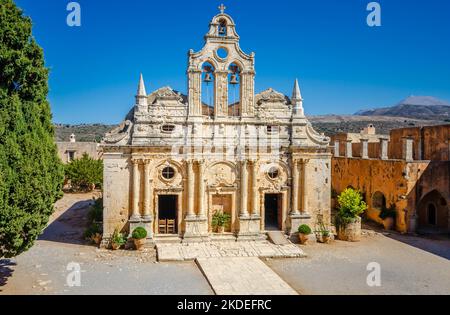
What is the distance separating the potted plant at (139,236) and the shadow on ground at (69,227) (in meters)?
3.33

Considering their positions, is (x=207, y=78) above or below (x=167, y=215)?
above

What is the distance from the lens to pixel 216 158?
71.3ft

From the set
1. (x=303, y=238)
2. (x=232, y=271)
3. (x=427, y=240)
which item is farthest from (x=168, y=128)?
(x=427, y=240)

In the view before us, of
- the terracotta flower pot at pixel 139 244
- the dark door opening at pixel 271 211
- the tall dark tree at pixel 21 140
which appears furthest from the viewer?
the dark door opening at pixel 271 211

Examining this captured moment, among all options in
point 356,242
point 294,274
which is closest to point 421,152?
point 356,242

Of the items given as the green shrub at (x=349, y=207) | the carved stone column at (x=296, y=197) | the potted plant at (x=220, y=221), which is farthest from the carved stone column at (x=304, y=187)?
the potted plant at (x=220, y=221)

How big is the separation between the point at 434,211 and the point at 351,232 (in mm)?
7902

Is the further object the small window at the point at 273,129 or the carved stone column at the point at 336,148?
the carved stone column at the point at 336,148

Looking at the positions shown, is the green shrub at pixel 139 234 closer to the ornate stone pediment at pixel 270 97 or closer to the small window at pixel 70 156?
the ornate stone pediment at pixel 270 97

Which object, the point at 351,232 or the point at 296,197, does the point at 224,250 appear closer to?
the point at 296,197

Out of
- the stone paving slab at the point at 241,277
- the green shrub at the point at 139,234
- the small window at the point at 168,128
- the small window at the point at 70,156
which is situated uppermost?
the small window at the point at 168,128

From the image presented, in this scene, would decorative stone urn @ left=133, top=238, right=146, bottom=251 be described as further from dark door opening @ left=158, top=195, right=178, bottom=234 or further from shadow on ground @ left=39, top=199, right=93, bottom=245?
shadow on ground @ left=39, top=199, right=93, bottom=245

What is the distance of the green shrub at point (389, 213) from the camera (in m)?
25.9

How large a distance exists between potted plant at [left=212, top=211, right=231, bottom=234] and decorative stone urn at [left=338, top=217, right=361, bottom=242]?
21.2 ft
